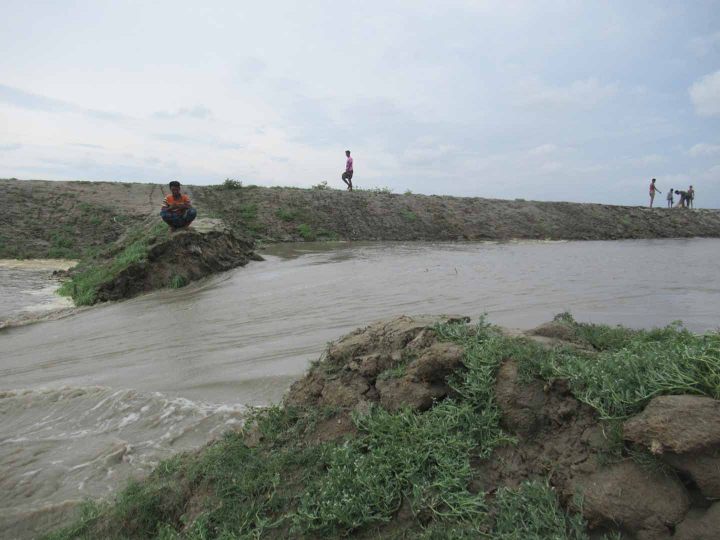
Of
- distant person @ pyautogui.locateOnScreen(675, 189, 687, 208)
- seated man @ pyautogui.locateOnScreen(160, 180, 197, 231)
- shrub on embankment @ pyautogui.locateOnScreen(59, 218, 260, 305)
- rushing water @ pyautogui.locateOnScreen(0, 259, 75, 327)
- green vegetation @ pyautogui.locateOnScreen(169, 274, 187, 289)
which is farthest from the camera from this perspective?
distant person @ pyautogui.locateOnScreen(675, 189, 687, 208)

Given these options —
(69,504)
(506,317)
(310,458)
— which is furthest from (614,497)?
(506,317)

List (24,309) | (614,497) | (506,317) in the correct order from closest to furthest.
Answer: (614,497), (506,317), (24,309)

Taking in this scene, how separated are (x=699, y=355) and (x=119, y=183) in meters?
19.9

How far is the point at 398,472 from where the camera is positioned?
2213 millimetres

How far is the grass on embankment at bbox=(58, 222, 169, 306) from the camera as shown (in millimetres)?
8555

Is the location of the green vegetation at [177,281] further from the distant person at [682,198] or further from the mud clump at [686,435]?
the distant person at [682,198]

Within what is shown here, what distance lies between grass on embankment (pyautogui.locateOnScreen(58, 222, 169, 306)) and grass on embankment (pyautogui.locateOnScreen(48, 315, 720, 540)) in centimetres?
667

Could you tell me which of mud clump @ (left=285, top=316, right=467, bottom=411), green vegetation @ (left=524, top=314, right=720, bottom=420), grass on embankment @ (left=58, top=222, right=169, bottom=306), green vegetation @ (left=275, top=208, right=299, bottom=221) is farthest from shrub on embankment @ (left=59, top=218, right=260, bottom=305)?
green vegetation @ (left=524, top=314, right=720, bottom=420)

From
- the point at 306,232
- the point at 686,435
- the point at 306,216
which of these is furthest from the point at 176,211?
the point at 686,435

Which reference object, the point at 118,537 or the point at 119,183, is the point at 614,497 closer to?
the point at 118,537

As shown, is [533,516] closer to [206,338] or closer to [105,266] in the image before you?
[206,338]

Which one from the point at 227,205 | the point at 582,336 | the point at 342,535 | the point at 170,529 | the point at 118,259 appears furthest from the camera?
the point at 227,205

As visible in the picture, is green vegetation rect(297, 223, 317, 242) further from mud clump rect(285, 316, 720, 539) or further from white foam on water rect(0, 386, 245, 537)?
mud clump rect(285, 316, 720, 539)

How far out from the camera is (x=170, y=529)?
2.30 meters
